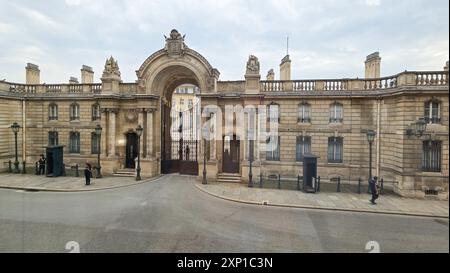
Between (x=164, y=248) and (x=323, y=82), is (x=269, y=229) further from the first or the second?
(x=323, y=82)

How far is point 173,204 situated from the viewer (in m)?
12.9

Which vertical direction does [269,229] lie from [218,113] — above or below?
below

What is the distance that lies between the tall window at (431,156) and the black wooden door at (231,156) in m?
13.5

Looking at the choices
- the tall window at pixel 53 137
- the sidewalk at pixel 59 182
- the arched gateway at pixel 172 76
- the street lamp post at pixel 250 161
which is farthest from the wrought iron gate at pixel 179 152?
the tall window at pixel 53 137

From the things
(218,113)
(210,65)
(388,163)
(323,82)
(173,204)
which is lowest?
(173,204)

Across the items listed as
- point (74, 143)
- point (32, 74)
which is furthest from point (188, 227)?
point (32, 74)

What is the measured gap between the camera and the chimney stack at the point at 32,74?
79.0 feet

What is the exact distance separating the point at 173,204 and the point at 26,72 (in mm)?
24425

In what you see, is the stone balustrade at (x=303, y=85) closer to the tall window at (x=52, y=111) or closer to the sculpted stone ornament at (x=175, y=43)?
the tall window at (x=52, y=111)

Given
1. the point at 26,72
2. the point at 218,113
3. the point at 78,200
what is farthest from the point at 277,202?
the point at 26,72

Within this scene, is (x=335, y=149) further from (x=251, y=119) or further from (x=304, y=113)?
(x=251, y=119)

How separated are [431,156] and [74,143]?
1216 inches

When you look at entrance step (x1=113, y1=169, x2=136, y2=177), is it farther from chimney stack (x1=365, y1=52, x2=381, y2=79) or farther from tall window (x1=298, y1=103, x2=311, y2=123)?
chimney stack (x1=365, y1=52, x2=381, y2=79)

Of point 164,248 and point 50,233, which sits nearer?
point 164,248
